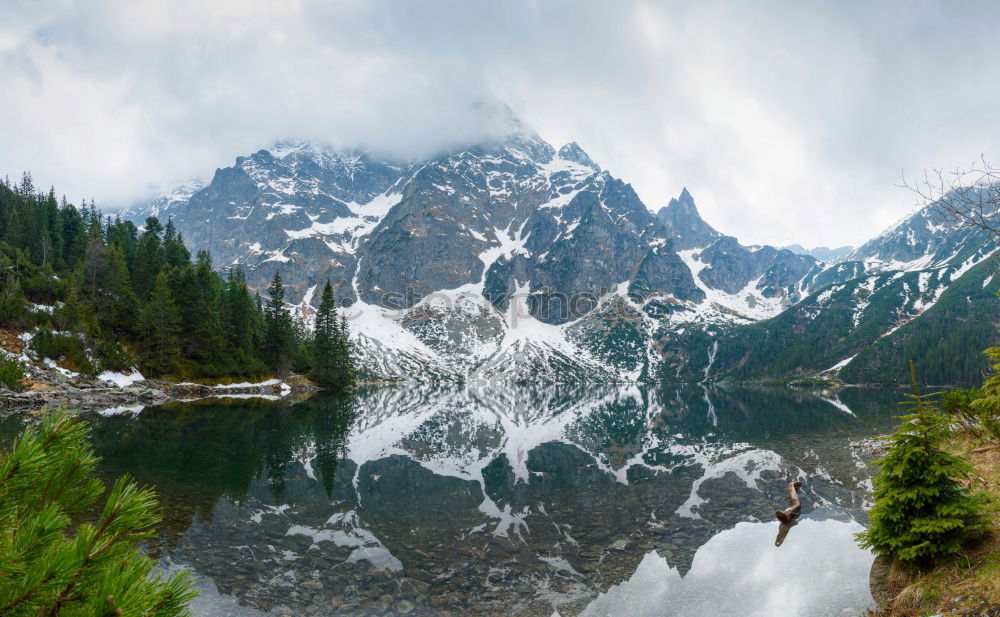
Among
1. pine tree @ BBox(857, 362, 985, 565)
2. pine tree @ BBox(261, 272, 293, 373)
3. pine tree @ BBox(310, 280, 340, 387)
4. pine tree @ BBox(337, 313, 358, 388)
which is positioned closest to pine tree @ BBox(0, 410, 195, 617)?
pine tree @ BBox(857, 362, 985, 565)

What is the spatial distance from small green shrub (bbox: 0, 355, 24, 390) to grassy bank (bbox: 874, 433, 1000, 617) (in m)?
58.9

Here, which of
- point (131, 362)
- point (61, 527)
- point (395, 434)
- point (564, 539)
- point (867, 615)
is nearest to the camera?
point (61, 527)

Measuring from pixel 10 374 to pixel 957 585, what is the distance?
60.1 m

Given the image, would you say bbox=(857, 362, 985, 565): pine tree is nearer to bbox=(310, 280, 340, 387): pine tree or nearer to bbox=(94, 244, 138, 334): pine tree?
bbox=(94, 244, 138, 334): pine tree

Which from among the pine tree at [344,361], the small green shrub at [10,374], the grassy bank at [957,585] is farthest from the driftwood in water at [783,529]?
the pine tree at [344,361]

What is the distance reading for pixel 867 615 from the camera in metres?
9.23

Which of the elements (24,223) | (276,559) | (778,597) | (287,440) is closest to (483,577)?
(276,559)

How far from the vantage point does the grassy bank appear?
7676mm

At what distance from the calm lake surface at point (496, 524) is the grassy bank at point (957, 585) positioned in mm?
929

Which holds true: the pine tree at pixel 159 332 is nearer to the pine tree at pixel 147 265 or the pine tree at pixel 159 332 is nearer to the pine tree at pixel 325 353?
the pine tree at pixel 147 265

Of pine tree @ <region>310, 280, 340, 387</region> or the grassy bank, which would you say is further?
pine tree @ <region>310, 280, 340, 387</region>

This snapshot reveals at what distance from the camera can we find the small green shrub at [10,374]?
39625 mm

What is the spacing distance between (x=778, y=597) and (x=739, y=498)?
10.1 meters

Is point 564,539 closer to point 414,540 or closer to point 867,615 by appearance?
Result: point 414,540
